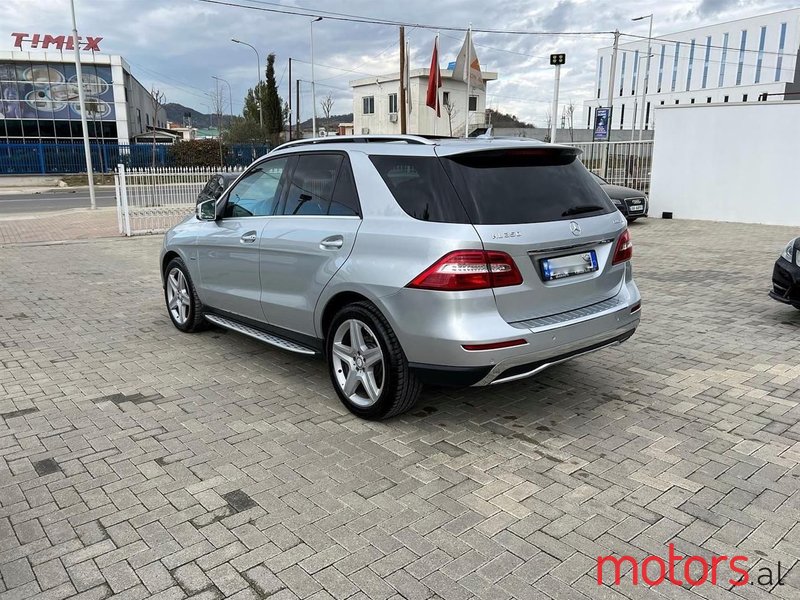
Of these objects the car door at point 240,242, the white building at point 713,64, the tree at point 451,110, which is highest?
the white building at point 713,64

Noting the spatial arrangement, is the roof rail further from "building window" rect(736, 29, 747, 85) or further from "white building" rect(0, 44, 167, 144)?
"building window" rect(736, 29, 747, 85)

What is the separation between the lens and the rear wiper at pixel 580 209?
397 cm

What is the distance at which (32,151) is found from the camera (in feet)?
131

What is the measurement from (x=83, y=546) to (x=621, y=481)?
2.67 meters

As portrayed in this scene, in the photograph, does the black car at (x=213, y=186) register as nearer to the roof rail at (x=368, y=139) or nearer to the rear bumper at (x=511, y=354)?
the roof rail at (x=368, y=139)

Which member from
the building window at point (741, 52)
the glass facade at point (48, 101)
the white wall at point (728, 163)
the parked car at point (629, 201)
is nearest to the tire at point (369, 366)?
the parked car at point (629, 201)

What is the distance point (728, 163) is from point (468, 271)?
1504 cm

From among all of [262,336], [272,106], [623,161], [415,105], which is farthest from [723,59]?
[262,336]

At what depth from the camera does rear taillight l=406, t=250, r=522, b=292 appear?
3.50 meters

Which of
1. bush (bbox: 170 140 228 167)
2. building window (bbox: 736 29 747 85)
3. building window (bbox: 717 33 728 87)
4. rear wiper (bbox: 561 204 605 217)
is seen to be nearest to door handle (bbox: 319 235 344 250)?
rear wiper (bbox: 561 204 605 217)

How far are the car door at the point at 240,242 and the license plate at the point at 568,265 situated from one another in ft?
7.40

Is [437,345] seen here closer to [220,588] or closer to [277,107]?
[220,588]

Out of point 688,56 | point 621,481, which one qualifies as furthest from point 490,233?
point 688,56

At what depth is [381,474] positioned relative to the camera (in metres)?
3.49
